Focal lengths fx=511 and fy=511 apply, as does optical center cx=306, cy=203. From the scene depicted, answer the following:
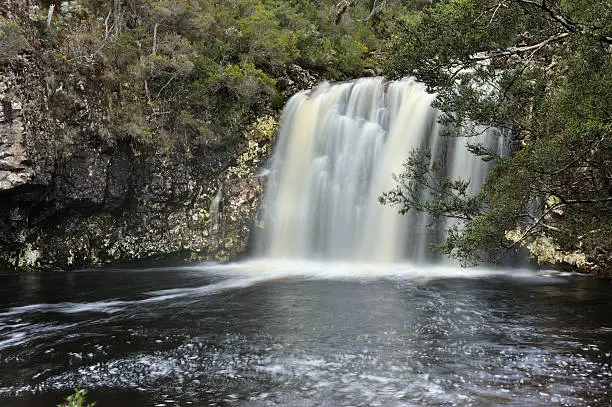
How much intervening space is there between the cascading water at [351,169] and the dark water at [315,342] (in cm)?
286

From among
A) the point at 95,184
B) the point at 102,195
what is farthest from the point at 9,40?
the point at 102,195

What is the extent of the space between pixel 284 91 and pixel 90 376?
13680 millimetres

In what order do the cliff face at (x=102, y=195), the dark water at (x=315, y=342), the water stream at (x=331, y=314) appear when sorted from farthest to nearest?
1. the cliff face at (x=102, y=195)
2. the water stream at (x=331, y=314)
3. the dark water at (x=315, y=342)

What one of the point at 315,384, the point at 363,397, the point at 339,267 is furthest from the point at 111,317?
the point at 339,267

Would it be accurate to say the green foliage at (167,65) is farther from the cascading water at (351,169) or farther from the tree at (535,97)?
the tree at (535,97)

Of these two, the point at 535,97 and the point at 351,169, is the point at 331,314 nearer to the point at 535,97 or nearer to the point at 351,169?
the point at 535,97

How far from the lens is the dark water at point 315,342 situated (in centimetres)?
502

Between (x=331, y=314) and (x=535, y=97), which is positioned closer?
(x=535, y=97)

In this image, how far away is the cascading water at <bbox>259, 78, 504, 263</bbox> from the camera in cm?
1405

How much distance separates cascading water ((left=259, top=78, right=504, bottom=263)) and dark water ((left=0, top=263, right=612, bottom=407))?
9.40ft

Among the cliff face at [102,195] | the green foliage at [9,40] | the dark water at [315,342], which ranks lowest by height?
the dark water at [315,342]

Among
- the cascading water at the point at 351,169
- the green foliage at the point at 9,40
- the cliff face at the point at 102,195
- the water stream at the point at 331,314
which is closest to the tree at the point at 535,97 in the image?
the water stream at the point at 331,314

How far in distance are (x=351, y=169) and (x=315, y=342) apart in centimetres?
886

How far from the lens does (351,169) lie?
49.7 ft
